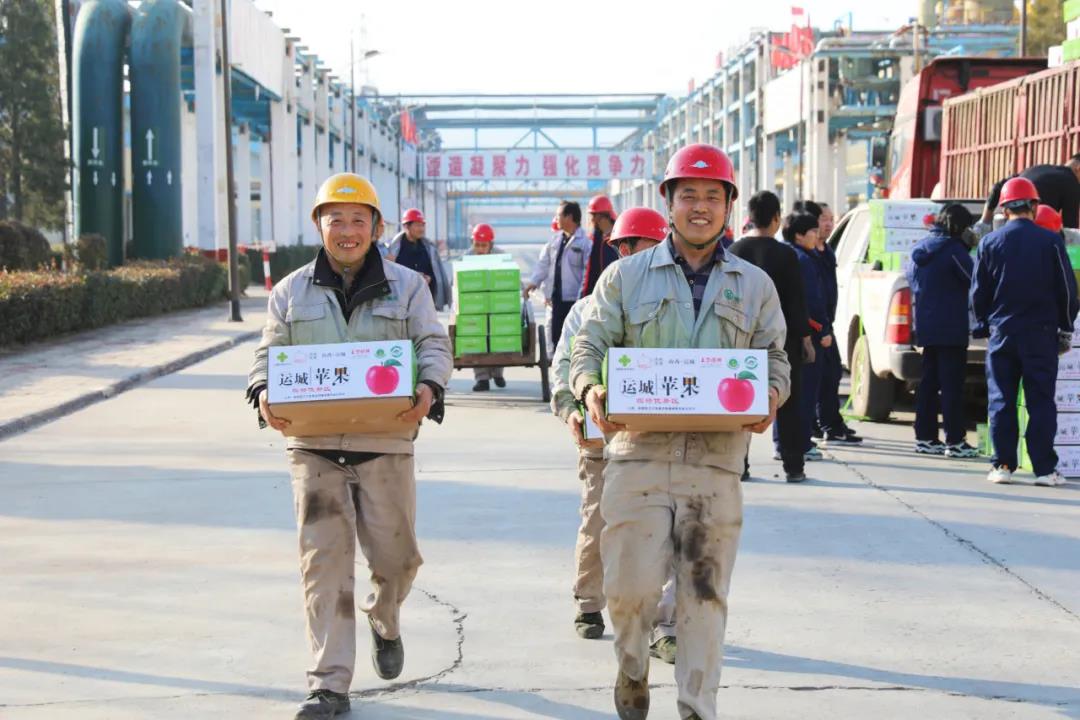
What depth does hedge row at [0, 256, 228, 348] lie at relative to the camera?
72.9 ft

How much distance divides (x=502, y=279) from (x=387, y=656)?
981 centimetres

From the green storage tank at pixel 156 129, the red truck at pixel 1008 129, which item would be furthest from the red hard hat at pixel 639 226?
the green storage tank at pixel 156 129

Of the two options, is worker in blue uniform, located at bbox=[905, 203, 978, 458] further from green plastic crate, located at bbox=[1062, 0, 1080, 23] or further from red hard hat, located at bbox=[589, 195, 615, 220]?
green plastic crate, located at bbox=[1062, 0, 1080, 23]

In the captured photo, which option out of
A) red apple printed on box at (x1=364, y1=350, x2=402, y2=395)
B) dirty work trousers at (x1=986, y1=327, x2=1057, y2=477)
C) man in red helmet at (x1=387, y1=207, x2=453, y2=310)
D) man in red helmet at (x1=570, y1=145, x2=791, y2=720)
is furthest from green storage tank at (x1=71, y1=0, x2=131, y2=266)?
man in red helmet at (x1=570, y1=145, x2=791, y2=720)

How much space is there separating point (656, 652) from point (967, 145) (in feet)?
46.0

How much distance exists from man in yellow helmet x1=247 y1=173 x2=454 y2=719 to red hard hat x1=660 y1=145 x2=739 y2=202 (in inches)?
42.5

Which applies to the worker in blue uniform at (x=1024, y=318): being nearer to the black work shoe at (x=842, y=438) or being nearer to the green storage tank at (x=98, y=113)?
the black work shoe at (x=842, y=438)

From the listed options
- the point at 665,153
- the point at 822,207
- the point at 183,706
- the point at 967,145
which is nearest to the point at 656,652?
the point at 183,706

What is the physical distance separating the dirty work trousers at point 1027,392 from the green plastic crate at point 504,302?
576cm

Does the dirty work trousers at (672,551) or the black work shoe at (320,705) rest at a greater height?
the dirty work trousers at (672,551)

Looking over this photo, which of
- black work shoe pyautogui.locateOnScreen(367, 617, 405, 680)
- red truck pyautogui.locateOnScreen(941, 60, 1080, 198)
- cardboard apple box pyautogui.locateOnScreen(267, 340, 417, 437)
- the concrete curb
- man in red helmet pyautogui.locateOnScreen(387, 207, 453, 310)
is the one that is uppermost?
red truck pyautogui.locateOnScreen(941, 60, 1080, 198)

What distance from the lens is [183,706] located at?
562 centimetres

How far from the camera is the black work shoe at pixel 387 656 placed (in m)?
5.86

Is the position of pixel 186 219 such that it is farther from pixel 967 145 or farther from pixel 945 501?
pixel 945 501
